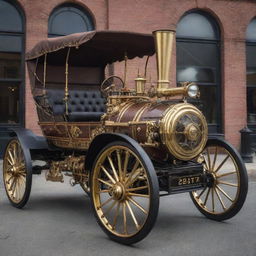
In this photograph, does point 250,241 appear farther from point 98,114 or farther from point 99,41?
point 99,41

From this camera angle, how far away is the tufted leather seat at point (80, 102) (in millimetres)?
6632

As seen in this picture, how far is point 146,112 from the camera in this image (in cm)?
532

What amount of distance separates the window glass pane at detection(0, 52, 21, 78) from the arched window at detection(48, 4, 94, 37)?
121 centimetres

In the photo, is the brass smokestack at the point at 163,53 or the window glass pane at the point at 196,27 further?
the window glass pane at the point at 196,27

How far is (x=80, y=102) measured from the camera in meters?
7.59

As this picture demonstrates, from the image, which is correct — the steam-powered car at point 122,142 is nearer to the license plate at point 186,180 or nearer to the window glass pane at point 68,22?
the license plate at point 186,180

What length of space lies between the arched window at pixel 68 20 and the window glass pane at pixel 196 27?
10.1 ft

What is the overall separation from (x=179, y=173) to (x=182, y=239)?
764 millimetres

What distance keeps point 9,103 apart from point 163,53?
8071 millimetres

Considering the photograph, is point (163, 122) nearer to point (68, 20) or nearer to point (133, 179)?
point (133, 179)

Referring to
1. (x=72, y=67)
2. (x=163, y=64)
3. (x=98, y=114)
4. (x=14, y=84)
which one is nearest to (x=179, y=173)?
(x=163, y=64)

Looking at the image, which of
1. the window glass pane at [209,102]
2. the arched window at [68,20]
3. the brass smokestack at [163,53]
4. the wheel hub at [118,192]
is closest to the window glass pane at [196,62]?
the window glass pane at [209,102]

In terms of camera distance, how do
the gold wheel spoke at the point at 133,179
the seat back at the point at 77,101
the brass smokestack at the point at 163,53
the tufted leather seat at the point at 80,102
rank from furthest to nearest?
the seat back at the point at 77,101
the tufted leather seat at the point at 80,102
the brass smokestack at the point at 163,53
the gold wheel spoke at the point at 133,179

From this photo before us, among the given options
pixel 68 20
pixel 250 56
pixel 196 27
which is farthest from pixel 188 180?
pixel 250 56
